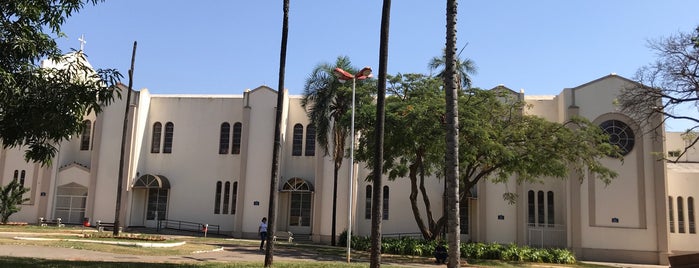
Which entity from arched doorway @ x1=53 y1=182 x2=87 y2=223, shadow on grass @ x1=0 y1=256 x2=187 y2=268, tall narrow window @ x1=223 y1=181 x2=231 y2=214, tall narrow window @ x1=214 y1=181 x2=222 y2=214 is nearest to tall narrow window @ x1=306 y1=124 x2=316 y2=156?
tall narrow window @ x1=223 y1=181 x2=231 y2=214

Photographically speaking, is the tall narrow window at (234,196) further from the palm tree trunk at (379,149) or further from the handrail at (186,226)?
the palm tree trunk at (379,149)

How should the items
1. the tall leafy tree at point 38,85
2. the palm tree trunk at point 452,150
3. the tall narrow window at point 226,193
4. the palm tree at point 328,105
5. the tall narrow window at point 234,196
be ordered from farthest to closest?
the tall narrow window at point 226,193, the tall narrow window at point 234,196, the palm tree at point 328,105, the palm tree trunk at point 452,150, the tall leafy tree at point 38,85

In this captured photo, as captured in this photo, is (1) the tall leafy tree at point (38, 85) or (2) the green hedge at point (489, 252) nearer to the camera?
(1) the tall leafy tree at point (38, 85)

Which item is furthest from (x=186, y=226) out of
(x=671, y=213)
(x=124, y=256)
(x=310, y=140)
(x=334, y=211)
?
(x=671, y=213)

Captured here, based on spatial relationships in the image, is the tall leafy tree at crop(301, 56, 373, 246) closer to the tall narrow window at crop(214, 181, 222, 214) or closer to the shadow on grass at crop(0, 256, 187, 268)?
the tall narrow window at crop(214, 181, 222, 214)

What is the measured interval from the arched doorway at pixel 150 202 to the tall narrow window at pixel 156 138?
2016mm

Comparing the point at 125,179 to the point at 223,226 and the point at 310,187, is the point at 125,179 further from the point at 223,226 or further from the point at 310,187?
the point at 310,187

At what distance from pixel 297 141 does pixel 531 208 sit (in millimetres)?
14849

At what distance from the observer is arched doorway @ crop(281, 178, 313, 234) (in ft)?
116

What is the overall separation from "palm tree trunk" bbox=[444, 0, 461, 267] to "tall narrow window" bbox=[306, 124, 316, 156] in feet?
80.0

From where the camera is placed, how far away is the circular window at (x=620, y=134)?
3170 centimetres

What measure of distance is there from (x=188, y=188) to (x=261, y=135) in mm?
6164

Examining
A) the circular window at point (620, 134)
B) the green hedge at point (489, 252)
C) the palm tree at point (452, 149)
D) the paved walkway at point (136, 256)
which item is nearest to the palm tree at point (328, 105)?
the green hedge at point (489, 252)

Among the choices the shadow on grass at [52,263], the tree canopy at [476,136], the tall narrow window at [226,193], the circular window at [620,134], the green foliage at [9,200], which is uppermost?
the circular window at [620,134]
